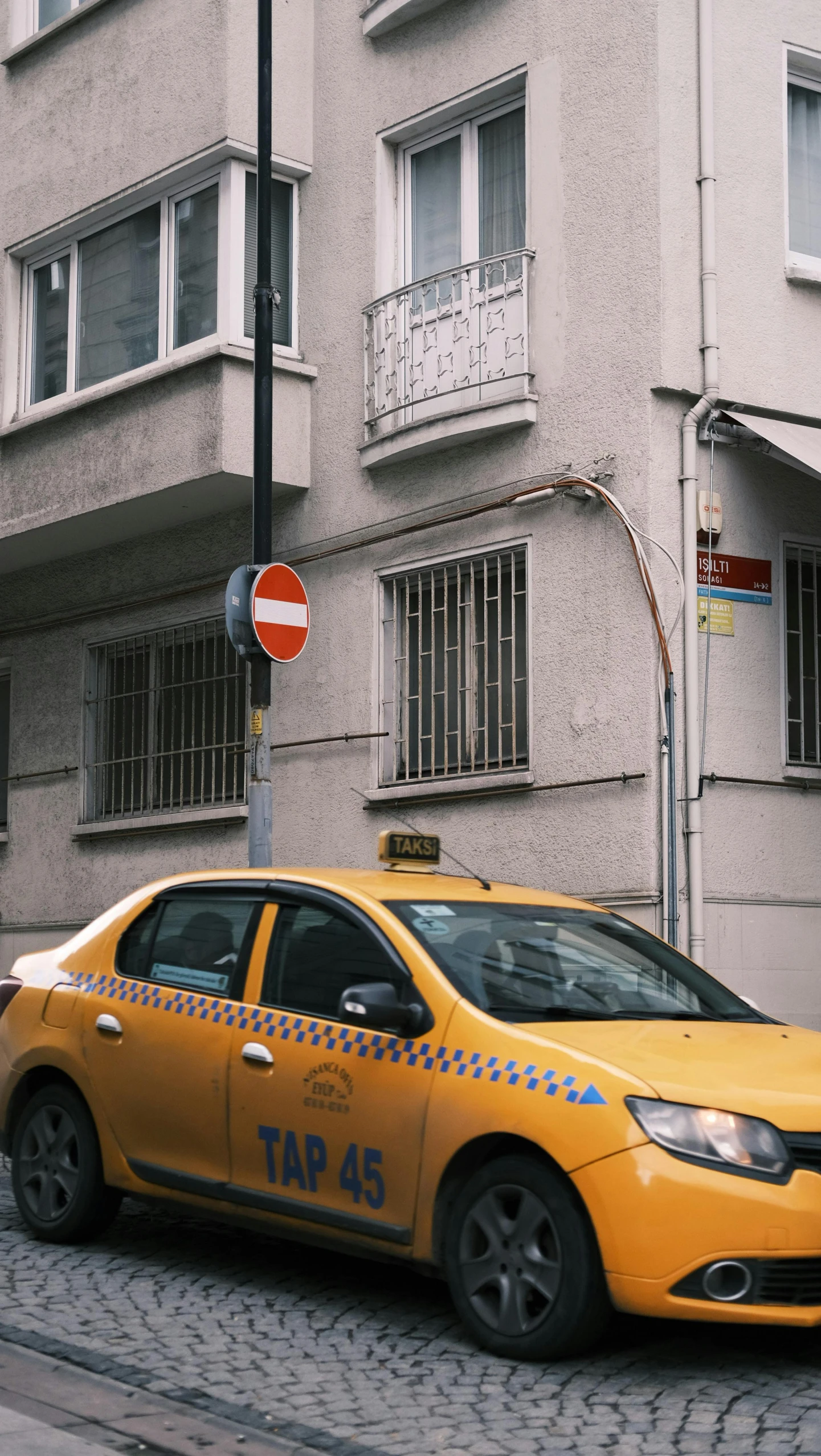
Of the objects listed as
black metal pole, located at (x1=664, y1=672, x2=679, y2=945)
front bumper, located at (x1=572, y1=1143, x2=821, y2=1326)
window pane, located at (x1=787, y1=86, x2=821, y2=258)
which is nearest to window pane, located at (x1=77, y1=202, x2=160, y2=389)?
window pane, located at (x1=787, y1=86, x2=821, y2=258)

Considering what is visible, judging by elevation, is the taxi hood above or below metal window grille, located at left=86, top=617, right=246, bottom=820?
below

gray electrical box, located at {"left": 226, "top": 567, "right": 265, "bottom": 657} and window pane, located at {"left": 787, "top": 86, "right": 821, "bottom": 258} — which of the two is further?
window pane, located at {"left": 787, "top": 86, "right": 821, "bottom": 258}

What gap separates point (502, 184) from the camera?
40.8ft

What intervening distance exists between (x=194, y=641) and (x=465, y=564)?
3207 millimetres

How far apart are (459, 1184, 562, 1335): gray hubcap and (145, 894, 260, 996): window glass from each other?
1467 millimetres

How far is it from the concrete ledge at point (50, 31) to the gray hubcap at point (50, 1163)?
10578mm

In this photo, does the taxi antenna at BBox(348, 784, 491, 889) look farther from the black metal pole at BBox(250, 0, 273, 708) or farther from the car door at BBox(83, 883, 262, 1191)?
the car door at BBox(83, 883, 262, 1191)

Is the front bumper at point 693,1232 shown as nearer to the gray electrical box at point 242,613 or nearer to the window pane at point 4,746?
the gray electrical box at point 242,613

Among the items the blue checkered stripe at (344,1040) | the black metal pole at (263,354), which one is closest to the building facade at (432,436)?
the black metal pole at (263,354)

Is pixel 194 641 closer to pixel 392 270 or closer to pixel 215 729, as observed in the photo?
pixel 215 729

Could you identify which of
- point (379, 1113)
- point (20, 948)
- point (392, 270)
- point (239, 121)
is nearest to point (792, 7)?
point (392, 270)

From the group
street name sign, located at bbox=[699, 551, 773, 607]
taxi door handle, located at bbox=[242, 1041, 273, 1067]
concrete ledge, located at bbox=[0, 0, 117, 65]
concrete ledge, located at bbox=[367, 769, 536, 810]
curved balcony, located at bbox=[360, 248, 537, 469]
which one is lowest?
taxi door handle, located at bbox=[242, 1041, 273, 1067]

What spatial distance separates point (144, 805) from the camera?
15.0 meters

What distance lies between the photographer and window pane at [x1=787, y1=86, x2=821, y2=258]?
1198cm
